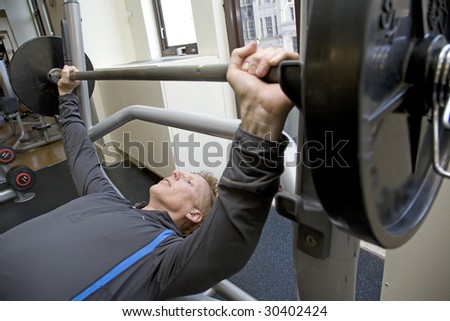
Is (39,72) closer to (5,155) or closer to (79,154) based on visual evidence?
(79,154)

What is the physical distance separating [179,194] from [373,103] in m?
1.20

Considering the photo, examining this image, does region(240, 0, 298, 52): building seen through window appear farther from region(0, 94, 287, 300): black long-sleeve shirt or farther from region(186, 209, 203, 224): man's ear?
region(0, 94, 287, 300): black long-sleeve shirt

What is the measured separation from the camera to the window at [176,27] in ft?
10.0

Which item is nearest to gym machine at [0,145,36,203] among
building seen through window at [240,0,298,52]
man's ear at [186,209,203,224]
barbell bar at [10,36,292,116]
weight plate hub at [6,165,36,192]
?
weight plate hub at [6,165,36,192]

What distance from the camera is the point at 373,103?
32 centimetres

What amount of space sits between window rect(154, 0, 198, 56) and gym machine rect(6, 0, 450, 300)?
271cm

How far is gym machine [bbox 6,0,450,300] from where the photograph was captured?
0.29 meters

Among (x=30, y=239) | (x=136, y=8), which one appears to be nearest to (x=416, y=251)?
(x=30, y=239)

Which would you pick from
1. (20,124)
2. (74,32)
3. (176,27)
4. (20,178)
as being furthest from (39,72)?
(20,124)

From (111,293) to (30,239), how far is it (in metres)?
0.37

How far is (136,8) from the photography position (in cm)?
316

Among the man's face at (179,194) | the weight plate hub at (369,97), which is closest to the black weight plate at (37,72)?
the man's face at (179,194)

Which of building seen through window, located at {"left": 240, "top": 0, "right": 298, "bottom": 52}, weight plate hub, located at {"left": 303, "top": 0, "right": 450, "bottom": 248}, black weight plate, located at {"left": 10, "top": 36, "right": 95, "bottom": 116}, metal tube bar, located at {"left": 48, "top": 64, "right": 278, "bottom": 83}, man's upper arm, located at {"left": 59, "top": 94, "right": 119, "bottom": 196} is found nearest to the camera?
weight plate hub, located at {"left": 303, "top": 0, "right": 450, "bottom": 248}

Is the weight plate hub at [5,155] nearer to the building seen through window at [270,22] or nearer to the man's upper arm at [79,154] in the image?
the man's upper arm at [79,154]
